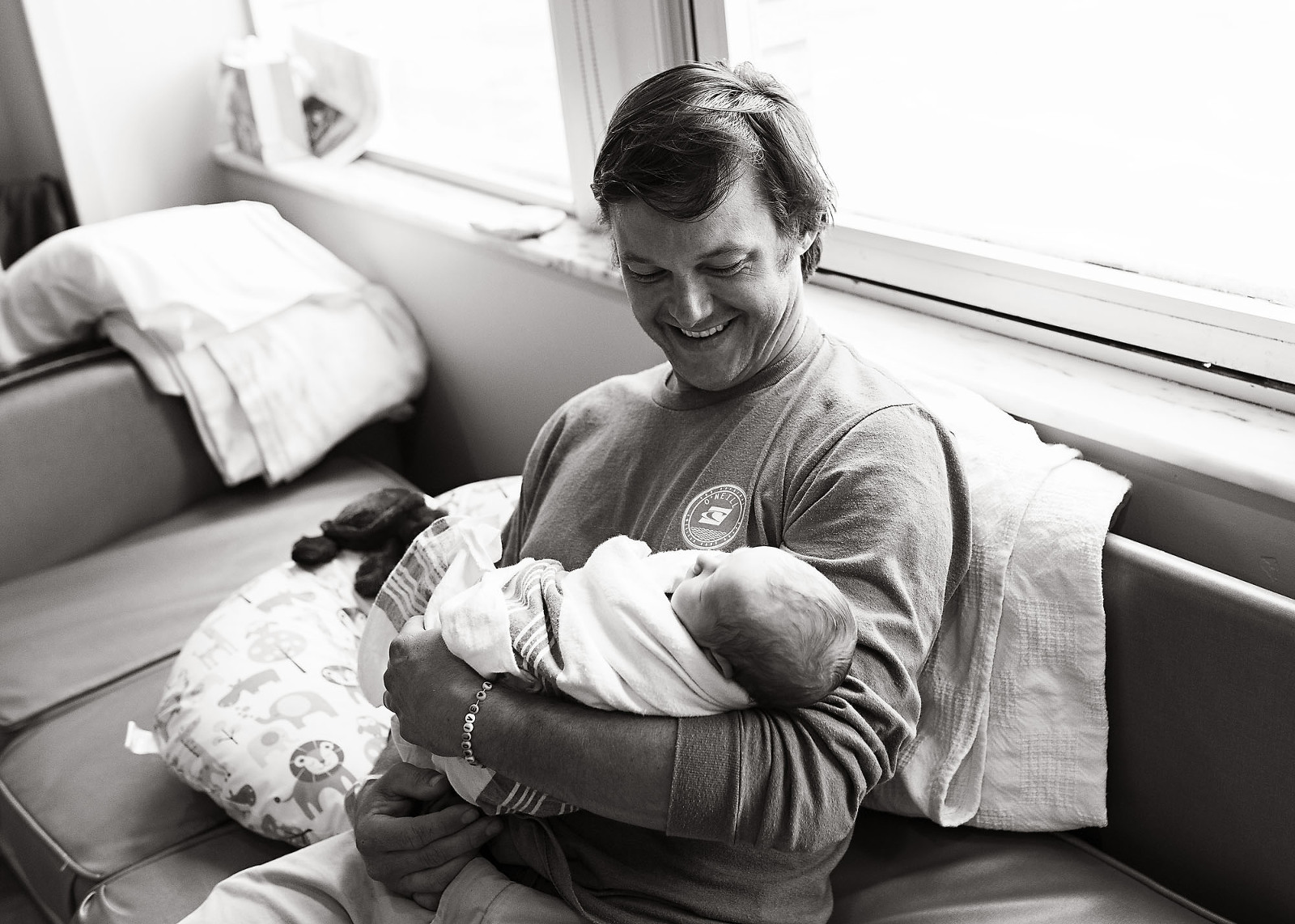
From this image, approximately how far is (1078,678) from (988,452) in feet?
0.90

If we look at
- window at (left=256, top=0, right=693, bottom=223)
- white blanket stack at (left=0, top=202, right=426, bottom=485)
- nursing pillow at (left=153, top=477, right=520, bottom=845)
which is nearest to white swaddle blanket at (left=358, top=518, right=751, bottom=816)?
nursing pillow at (left=153, top=477, right=520, bottom=845)

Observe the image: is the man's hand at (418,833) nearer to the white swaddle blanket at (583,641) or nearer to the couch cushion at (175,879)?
the white swaddle blanket at (583,641)

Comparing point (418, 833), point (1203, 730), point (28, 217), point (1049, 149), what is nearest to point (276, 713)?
point (418, 833)

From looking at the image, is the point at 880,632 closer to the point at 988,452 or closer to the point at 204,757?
the point at 988,452

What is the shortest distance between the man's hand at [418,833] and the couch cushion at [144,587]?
0.74 metres

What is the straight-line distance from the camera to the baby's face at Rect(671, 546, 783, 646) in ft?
3.42

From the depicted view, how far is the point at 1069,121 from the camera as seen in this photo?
1.53 meters

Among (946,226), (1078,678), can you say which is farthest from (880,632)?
(946,226)

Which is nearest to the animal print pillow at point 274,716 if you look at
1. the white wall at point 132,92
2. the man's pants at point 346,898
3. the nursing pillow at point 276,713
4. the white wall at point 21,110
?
the nursing pillow at point 276,713

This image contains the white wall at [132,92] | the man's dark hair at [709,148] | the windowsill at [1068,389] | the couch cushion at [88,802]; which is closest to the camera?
the man's dark hair at [709,148]

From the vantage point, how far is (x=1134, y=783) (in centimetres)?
132

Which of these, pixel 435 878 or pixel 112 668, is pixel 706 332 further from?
pixel 112 668

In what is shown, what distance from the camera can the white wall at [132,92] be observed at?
317cm

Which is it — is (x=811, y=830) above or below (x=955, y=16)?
below
